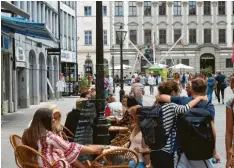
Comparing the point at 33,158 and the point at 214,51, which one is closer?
the point at 33,158

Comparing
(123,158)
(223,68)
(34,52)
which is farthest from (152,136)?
(223,68)

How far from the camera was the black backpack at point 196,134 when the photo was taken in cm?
561

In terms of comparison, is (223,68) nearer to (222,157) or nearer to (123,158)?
(222,157)

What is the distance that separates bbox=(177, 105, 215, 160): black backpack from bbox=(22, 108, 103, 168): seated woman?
1.14m

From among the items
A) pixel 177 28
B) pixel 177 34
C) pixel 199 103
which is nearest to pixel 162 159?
pixel 199 103

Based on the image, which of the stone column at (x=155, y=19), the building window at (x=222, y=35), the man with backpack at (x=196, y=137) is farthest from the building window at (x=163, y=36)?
the man with backpack at (x=196, y=137)

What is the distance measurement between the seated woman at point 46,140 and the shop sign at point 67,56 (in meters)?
37.6

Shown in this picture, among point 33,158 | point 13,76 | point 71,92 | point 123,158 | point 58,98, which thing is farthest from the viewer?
point 71,92

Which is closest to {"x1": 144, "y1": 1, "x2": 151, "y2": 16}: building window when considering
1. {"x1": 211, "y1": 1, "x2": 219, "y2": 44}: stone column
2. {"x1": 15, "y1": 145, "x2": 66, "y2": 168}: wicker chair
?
{"x1": 211, "y1": 1, "x2": 219, "y2": 44}: stone column

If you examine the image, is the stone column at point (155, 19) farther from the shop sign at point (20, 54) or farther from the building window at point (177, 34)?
the shop sign at point (20, 54)

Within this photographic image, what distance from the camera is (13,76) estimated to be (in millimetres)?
24109

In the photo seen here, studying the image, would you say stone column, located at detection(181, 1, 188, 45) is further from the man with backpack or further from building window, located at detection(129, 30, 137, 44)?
the man with backpack

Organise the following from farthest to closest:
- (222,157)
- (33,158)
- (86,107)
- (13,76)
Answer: (13,76), (222,157), (86,107), (33,158)

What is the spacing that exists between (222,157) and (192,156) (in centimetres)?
532
